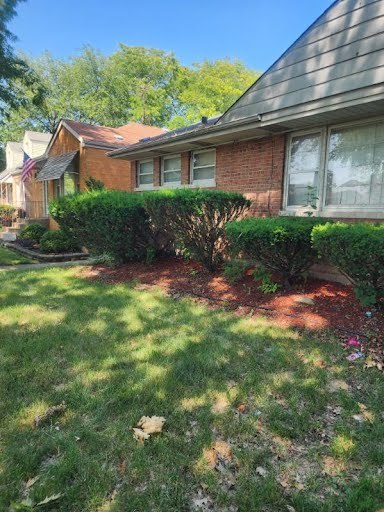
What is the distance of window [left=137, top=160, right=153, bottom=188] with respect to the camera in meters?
11.6

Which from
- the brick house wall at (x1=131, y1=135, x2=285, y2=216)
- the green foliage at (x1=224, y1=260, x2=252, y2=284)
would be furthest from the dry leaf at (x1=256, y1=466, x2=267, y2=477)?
the brick house wall at (x1=131, y1=135, x2=285, y2=216)

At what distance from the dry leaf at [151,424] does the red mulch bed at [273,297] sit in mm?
2521

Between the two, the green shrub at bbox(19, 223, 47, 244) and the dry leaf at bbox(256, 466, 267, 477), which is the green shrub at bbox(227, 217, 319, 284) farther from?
the green shrub at bbox(19, 223, 47, 244)

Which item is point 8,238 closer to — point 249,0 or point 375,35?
point 249,0

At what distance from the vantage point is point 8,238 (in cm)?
1614

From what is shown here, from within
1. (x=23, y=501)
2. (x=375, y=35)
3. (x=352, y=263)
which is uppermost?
(x=375, y=35)

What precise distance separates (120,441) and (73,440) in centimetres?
35

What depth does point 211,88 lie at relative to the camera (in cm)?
3103

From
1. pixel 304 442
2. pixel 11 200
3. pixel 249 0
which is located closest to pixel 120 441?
pixel 304 442

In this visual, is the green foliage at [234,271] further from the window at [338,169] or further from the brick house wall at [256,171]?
the window at [338,169]

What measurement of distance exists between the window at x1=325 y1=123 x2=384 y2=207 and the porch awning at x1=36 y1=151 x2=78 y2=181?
462 inches

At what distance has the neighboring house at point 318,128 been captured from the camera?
584 centimetres

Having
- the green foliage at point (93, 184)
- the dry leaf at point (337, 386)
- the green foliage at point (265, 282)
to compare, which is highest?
the green foliage at point (93, 184)

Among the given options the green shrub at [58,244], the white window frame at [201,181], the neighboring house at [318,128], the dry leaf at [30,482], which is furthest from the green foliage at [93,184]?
the dry leaf at [30,482]
